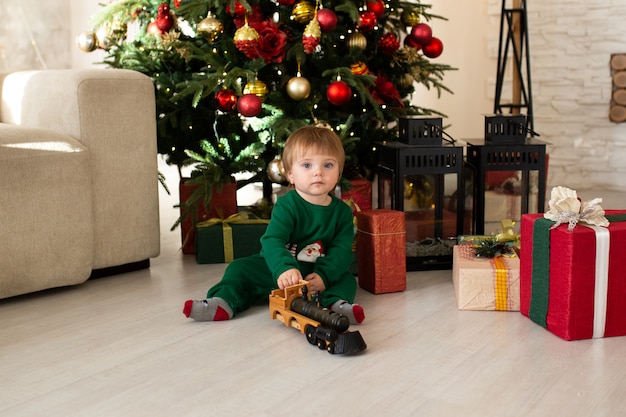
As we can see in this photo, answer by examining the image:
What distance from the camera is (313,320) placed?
72.2 inches

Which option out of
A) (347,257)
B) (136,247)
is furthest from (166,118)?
(347,257)

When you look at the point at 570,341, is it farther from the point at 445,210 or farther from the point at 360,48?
the point at 360,48

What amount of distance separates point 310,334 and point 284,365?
0.13 m

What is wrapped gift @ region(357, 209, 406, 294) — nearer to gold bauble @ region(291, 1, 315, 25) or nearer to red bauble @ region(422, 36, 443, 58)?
gold bauble @ region(291, 1, 315, 25)

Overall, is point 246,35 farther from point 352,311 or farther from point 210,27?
point 352,311

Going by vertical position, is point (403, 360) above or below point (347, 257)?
below

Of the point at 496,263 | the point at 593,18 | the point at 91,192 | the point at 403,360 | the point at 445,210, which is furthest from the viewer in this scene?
the point at 593,18

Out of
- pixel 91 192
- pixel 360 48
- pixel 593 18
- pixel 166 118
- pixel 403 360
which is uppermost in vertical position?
pixel 593 18

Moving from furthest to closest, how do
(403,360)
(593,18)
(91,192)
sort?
(593,18) < (91,192) < (403,360)

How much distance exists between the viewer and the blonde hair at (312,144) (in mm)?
2080

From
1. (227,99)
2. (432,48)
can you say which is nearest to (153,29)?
(227,99)

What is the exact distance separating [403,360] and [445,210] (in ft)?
2.85

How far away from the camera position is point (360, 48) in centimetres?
278

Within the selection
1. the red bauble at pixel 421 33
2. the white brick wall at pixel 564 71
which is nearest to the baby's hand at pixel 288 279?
the red bauble at pixel 421 33
